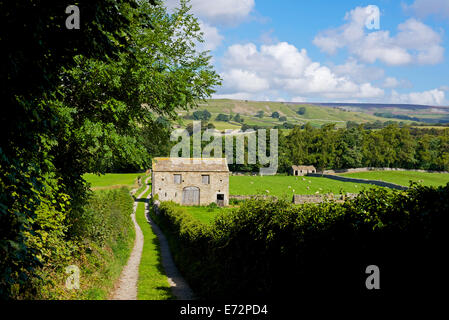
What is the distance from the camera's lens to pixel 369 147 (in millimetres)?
109312

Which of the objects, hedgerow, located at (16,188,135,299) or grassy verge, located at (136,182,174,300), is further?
grassy verge, located at (136,182,174,300)

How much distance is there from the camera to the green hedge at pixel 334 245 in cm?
498

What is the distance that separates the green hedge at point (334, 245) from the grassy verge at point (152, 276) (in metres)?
2.84

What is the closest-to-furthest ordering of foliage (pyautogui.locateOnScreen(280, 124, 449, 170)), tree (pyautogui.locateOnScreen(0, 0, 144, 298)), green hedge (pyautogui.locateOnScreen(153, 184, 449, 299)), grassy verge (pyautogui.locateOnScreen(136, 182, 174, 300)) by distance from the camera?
green hedge (pyautogui.locateOnScreen(153, 184, 449, 299)), tree (pyautogui.locateOnScreen(0, 0, 144, 298)), grassy verge (pyautogui.locateOnScreen(136, 182, 174, 300)), foliage (pyautogui.locateOnScreen(280, 124, 449, 170))

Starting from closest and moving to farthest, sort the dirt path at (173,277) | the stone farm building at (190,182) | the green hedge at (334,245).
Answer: the green hedge at (334,245)
the dirt path at (173,277)
the stone farm building at (190,182)

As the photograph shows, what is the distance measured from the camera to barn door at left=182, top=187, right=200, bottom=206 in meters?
55.5

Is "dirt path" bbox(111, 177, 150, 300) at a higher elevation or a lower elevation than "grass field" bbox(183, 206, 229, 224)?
higher

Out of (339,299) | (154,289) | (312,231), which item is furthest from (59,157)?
(339,299)

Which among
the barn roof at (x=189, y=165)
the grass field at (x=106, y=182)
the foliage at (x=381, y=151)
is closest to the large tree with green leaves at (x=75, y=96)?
the barn roof at (x=189, y=165)

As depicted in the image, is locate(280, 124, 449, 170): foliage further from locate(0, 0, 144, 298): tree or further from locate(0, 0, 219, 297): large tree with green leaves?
locate(0, 0, 144, 298): tree

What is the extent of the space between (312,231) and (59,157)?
10661mm

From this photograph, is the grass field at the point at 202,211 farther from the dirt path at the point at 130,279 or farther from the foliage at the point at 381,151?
the foliage at the point at 381,151

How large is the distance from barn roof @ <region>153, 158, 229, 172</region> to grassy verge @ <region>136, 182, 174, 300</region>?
76.5 feet

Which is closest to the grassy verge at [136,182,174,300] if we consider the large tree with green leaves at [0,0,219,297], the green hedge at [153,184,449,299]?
the green hedge at [153,184,449,299]
